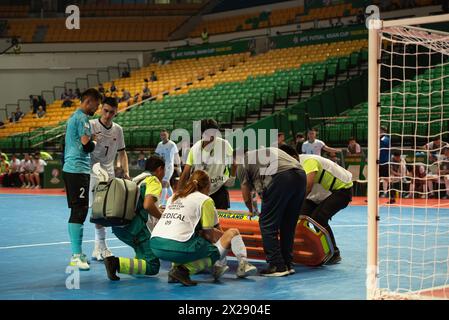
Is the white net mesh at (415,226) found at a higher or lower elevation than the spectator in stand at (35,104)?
lower

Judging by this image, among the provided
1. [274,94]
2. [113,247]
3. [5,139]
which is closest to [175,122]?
[274,94]

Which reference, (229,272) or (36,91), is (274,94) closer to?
(36,91)

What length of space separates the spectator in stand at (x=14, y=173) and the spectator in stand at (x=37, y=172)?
3.91 ft

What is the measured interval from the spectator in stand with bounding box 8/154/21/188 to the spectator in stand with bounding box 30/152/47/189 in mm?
1190

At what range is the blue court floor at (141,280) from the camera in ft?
22.4

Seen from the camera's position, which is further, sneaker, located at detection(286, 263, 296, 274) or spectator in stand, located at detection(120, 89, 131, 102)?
spectator in stand, located at detection(120, 89, 131, 102)

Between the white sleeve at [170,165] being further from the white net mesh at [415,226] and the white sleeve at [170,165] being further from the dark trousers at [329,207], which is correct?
the dark trousers at [329,207]

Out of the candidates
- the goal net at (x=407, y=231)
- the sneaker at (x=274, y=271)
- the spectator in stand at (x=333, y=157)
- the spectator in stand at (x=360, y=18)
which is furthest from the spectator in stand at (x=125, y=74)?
the sneaker at (x=274, y=271)

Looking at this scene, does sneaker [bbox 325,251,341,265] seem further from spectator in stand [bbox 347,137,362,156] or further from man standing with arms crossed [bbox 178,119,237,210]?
spectator in stand [bbox 347,137,362,156]

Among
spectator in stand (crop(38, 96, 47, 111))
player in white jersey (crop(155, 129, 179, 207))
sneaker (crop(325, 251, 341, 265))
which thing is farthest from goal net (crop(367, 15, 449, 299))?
spectator in stand (crop(38, 96, 47, 111))

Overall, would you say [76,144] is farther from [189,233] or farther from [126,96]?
[126,96]

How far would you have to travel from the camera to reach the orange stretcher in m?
8.57

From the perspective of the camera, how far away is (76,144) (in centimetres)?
862

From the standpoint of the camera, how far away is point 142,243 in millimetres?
8055
